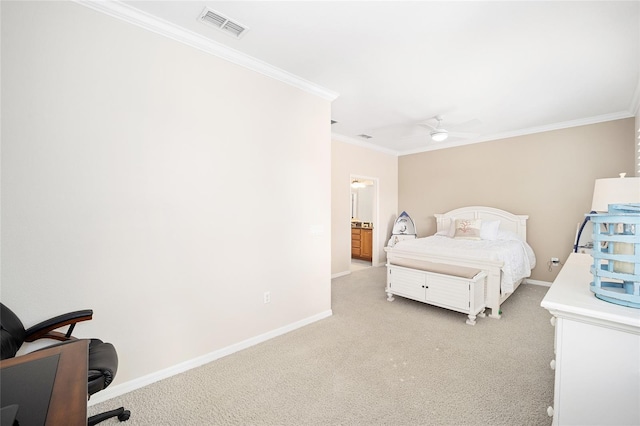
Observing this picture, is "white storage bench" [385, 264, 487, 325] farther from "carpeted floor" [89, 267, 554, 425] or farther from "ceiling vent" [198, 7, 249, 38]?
"ceiling vent" [198, 7, 249, 38]

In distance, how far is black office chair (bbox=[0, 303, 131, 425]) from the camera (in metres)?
1.39

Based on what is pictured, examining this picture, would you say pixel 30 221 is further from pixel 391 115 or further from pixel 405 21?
pixel 391 115

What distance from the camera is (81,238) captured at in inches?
70.5

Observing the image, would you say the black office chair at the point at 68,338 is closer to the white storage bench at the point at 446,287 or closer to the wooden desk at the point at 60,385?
the wooden desk at the point at 60,385

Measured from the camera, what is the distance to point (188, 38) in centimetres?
218

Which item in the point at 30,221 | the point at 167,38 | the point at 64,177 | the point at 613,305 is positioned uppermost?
the point at 167,38

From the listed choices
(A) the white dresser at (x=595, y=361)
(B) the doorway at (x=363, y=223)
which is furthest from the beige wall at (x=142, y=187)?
(B) the doorway at (x=363, y=223)

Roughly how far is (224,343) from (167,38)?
2.57 m

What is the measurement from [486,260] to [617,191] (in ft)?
4.70

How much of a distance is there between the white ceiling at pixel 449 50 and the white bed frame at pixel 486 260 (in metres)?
1.81

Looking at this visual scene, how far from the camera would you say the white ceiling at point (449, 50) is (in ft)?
6.27

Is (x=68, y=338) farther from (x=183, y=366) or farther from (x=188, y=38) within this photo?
(x=188, y=38)

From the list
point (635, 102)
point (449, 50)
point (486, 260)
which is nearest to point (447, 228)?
point (486, 260)

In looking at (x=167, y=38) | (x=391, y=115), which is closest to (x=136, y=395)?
(x=167, y=38)
